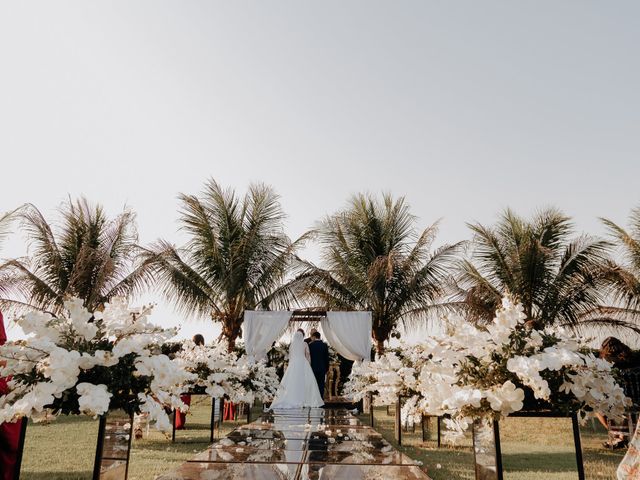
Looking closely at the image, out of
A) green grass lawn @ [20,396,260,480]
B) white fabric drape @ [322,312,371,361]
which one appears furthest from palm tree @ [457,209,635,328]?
green grass lawn @ [20,396,260,480]

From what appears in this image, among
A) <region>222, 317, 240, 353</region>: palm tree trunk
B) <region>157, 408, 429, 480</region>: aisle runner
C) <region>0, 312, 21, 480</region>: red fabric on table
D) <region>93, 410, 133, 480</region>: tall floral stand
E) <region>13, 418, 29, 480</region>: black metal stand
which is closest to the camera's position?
<region>13, 418, 29, 480</region>: black metal stand

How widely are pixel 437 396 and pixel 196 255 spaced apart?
10879 mm

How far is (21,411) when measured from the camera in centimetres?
228

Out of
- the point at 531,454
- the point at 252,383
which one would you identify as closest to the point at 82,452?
the point at 252,383

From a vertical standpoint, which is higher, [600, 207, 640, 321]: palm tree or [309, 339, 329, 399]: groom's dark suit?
[600, 207, 640, 321]: palm tree

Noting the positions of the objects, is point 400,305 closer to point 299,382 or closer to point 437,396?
point 299,382

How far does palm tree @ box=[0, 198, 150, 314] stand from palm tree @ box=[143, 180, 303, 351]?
924 millimetres

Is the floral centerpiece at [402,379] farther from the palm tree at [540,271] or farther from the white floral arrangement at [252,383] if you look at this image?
the palm tree at [540,271]

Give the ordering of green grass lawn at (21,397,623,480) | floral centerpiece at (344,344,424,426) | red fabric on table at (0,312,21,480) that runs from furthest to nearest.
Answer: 1. floral centerpiece at (344,344,424,426)
2. green grass lawn at (21,397,623,480)
3. red fabric on table at (0,312,21,480)

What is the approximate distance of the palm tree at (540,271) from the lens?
12.4 meters

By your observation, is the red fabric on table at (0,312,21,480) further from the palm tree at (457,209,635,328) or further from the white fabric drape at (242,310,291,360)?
the palm tree at (457,209,635,328)

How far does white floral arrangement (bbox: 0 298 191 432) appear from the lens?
241cm

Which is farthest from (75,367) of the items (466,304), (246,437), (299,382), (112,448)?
(466,304)

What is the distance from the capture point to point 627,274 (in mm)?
12070
